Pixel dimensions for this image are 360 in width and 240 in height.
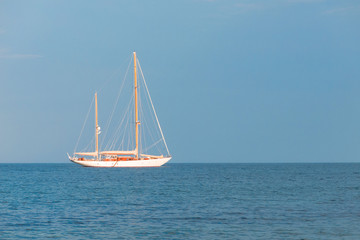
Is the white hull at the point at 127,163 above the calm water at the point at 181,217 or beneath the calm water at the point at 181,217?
above

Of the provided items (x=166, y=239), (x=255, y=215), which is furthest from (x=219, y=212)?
(x=166, y=239)

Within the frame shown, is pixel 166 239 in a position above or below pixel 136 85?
below

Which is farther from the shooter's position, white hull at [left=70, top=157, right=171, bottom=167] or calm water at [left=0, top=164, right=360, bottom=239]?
white hull at [left=70, top=157, right=171, bottom=167]

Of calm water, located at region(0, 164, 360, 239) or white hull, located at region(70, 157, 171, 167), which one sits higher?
white hull, located at region(70, 157, 171, 167)

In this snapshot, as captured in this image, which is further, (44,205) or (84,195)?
(84,195)

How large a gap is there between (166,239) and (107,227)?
5.32 m

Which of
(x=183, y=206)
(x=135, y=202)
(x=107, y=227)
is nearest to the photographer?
(x=107, y=227)

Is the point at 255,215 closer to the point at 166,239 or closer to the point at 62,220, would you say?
the point at 166,239

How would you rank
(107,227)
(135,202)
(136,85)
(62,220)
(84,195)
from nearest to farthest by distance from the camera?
(107,227) → (62,220) → (135,202) → (84,195) → (136,85)

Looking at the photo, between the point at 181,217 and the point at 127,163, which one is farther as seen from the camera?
the point at 127,163

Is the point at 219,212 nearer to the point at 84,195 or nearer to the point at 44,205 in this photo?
the point at 44,205

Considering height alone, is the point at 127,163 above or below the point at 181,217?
above

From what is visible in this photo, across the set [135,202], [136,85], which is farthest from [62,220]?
[136,85]

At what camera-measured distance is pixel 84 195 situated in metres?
57.2
